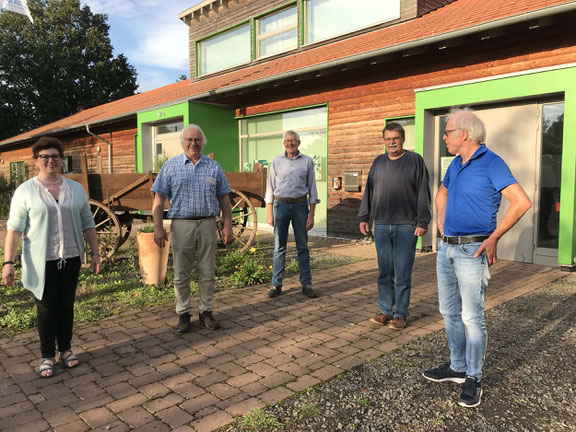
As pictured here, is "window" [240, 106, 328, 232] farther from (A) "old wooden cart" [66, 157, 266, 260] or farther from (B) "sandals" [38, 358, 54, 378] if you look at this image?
(B) "sandals" [38, 358, 54, 378]

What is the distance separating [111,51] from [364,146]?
3902 centimetres

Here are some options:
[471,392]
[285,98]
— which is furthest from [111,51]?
[471,392]

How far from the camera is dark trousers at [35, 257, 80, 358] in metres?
3.30

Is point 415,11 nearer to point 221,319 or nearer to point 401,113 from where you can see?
point 401,113

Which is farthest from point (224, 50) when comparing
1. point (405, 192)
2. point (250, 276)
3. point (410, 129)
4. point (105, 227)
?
point (405, 192)

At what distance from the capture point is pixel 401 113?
8828mm

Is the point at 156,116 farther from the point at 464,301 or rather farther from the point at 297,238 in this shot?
the point at 464,301

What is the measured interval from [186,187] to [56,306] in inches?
57.2

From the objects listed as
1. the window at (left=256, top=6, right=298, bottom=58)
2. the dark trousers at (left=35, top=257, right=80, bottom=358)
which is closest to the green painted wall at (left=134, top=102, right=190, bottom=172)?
the window at (left=256, top=6, right=298, bottom=58)

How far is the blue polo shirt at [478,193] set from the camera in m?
2.75

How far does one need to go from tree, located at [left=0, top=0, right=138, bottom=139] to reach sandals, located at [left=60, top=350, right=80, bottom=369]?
38.6 metres

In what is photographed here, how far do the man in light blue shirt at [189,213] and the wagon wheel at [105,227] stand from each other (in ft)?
9.96

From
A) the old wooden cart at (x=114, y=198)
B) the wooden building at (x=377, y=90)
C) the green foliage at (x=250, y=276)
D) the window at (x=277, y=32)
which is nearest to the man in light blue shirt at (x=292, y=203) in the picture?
the green foliage at (x=250, y=276)

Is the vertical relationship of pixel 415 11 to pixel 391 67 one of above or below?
above
